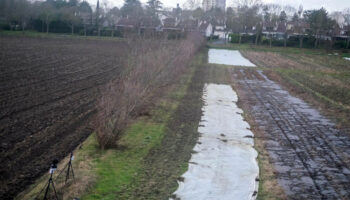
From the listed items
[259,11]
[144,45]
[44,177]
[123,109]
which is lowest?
[44,177]

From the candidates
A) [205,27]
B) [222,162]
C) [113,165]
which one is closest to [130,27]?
[205,27]

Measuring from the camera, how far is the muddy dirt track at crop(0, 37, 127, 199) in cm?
834

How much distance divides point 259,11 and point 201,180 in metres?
91.1

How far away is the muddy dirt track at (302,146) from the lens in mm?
8016

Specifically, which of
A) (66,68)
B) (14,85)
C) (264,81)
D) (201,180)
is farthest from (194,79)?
(201,180)

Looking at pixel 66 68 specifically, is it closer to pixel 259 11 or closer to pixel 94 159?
pixel 94 159

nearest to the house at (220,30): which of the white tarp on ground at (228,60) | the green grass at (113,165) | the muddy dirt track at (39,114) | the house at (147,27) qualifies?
the white tarp on ground at (228,60)

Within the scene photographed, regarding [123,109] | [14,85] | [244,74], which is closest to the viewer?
[123,109]

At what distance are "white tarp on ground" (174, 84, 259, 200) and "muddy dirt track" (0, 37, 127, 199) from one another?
334 centimetres

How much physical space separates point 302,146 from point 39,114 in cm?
845

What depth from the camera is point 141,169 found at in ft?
27.2

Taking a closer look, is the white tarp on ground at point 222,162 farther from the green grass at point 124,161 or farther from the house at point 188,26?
the house at point 188,26

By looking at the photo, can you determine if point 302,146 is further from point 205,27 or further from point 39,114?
point 205,27

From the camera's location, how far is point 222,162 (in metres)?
9.14
